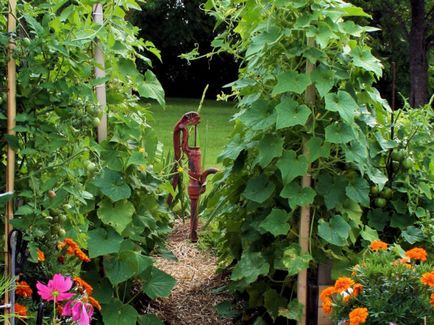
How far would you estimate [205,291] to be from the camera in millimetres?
3664

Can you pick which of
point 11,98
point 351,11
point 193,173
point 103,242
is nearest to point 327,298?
point 103,242

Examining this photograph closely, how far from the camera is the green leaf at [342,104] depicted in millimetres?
2629

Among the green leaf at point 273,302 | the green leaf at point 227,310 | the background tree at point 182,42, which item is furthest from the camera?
the background tree at point 182,42

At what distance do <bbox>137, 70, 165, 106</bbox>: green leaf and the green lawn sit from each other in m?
3.51

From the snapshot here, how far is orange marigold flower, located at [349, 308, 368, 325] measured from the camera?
7.25ft

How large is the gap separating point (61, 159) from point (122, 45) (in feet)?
2.32

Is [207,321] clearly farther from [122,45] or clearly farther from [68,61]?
[68,61]

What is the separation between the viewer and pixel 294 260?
2768 millimetres

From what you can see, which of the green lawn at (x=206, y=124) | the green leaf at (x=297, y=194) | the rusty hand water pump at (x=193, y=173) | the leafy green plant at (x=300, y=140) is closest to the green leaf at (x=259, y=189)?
the leafy green plant at (x=300, y=140)

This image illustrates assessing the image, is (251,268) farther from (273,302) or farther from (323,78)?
(323,78)

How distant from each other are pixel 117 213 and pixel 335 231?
0.87 meters

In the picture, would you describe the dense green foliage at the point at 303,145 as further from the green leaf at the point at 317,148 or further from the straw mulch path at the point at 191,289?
the straw mulch path at the point at 191,289

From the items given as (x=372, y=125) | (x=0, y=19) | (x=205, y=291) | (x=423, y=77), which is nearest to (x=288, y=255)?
(x=372, y=125)

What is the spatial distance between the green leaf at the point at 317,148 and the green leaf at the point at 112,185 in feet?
2.42
